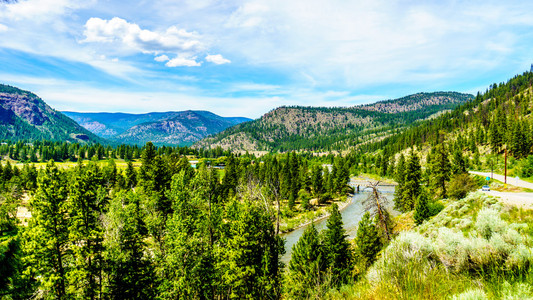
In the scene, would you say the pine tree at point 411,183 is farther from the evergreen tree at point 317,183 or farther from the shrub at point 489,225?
the shrub at point 489,225

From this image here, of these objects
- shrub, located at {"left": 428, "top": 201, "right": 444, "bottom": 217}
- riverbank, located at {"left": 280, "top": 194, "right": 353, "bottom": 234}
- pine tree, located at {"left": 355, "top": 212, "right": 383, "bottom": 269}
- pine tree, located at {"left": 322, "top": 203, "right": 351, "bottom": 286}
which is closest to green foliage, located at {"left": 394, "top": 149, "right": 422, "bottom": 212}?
shrub, located at {"left": 428, "top": 201, "right": 444, "bottom": 217}

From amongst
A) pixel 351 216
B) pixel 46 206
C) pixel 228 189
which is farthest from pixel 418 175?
pixel 46 206

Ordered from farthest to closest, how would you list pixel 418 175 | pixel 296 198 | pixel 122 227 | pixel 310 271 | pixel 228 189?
pixel 296 198 → pixel 228 189 → pixel 418 175 → pixel 310 271 → pixel 122 227

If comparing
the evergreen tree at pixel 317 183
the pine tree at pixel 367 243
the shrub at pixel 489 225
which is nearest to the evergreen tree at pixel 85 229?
the shrub at pixel 489 225

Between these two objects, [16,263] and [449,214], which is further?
[16,263]

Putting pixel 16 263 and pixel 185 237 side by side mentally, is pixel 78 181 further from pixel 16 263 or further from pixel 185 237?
pixel 16 263

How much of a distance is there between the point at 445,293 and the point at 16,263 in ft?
116

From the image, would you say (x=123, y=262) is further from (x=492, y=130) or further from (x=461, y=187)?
(x=492, y=130)

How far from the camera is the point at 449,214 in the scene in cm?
1862

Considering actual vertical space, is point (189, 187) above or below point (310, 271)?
above

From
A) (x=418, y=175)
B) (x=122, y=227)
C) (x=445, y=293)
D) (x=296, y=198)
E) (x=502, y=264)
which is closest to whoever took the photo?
(x=445, y=293)

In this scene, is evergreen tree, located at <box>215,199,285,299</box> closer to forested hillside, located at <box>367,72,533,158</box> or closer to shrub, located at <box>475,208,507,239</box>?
shrub, located at <box>475,208,507,239</box>

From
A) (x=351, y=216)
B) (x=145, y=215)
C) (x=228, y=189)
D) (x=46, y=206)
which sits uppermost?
(x=46, y=206)

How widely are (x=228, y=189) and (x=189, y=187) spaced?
159 feet
